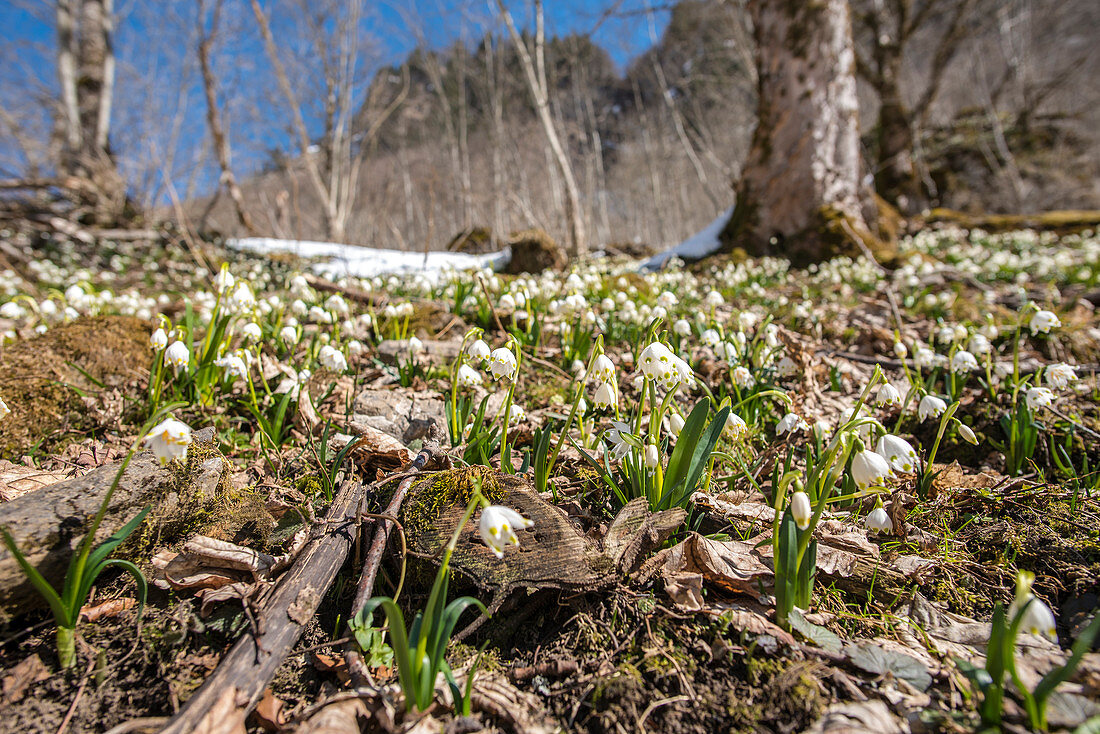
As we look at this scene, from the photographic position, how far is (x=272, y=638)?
115 cm

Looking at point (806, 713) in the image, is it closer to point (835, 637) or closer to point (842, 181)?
point (835, 637)

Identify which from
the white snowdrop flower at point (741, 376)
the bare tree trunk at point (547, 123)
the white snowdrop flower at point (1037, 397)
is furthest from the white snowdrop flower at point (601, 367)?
the bare tree trunk at point (547, 123)

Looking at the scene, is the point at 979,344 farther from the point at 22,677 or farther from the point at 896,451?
the point at 22,677

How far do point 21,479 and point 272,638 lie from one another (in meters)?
1.28

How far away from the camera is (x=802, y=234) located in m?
7.12

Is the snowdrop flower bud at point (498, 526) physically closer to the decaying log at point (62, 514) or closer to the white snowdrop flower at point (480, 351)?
the white snowdrop flower at point (480, 351)

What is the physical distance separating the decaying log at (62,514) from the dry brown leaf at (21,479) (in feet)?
1.10

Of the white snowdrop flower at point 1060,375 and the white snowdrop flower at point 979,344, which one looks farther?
the white snowdrop flower at point 979,344

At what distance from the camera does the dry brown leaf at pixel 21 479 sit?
155cm

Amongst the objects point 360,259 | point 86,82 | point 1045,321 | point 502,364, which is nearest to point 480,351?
point 502,364

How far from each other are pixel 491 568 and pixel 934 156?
18.8 metres

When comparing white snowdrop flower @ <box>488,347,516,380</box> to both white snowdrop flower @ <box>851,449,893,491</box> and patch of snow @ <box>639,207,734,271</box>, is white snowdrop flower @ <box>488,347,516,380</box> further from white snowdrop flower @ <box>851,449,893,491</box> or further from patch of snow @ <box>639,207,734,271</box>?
patch of snow @ <box>639,207,734,271</box>

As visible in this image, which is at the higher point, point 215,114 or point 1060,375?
point 215,114

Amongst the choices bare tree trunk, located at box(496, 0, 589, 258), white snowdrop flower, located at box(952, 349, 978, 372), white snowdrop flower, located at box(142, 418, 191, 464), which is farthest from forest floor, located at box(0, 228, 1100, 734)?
bare tree trunk, located at box(496, 0, 589, 258)
